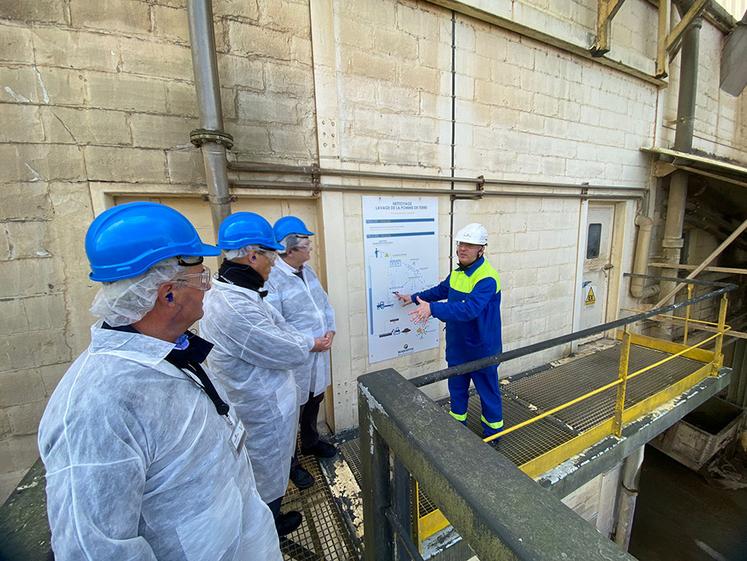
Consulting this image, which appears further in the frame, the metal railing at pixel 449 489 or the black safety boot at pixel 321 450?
the black safety boot at pixel 321 450

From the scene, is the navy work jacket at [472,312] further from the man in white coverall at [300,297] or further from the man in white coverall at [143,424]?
the man in white coverall at [143,424]

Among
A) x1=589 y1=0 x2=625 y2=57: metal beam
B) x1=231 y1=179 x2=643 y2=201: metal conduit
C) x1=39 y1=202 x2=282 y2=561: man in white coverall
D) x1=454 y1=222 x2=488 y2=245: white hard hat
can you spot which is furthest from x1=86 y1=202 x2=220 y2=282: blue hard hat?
x1=589 y1=0 x2=625 y2=57: metal beam

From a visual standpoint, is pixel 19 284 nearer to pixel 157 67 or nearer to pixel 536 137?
pixel 157 67

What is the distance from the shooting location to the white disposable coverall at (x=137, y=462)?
2.34 feet

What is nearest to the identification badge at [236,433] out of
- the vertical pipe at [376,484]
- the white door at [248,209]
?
the vertical pipe at [376,484]

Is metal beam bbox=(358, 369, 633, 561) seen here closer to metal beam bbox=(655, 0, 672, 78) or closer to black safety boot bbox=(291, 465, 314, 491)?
black safety boot bbox=(291, 465, 314, 491)

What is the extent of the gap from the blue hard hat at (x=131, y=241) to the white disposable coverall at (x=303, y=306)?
1.30 m

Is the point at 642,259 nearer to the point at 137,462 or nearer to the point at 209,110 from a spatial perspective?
the point at 209,110

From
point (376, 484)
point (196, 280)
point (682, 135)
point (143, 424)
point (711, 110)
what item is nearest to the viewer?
point (143, 424)

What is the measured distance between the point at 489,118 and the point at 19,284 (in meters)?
4.07

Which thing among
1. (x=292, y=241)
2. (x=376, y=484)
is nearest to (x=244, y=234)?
(x=292, y=241)

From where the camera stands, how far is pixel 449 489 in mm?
729

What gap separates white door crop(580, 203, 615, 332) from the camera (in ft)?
15.5

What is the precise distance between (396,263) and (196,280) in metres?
2.17
